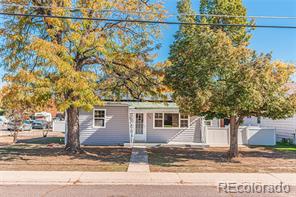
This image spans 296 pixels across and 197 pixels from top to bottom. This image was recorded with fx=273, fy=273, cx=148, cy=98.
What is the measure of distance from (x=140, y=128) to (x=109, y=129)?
2470mm

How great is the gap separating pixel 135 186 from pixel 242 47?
8104 mm

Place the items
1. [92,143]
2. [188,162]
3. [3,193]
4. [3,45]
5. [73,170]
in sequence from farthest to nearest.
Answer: [92,143] < [3,45] < [188,162] < [73,170] < [3,193]

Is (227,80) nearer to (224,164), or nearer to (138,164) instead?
(224,164)

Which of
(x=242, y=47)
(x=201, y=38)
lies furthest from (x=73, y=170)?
(x=242, y=47)

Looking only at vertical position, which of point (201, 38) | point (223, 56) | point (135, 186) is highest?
point (201, 38)

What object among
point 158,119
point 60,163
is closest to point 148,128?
point 158,119

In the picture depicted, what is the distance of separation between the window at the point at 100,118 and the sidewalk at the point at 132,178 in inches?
426

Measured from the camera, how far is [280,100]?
12820 mm

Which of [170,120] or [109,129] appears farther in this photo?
[170,120]

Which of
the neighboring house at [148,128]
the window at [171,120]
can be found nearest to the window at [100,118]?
the neighboring house at [148,128]

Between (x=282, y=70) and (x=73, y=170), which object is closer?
(x=73, y=170)

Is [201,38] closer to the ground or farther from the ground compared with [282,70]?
farther from the ground

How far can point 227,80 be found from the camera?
12.6m

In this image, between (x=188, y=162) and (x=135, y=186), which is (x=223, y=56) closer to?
(x=188, y=162)
